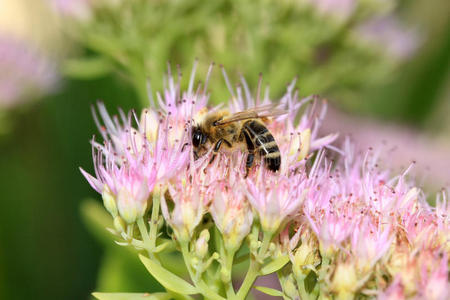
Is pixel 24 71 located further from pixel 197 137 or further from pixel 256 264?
pixel 256 264

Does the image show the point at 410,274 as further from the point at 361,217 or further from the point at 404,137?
the point at 404,137

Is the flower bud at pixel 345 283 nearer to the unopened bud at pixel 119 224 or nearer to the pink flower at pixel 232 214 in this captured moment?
the pink flower at pixel 232 214

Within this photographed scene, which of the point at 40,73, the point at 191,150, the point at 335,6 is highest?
the point at 335,6

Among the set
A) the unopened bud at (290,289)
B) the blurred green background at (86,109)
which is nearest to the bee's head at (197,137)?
the unopened bud at (290,289)

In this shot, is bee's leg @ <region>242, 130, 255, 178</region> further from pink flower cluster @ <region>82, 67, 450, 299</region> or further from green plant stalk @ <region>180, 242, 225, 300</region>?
green plant stalk @ <region>180, 242, 225, 300</region>

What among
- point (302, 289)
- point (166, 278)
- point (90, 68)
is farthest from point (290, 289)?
point (90, 68)

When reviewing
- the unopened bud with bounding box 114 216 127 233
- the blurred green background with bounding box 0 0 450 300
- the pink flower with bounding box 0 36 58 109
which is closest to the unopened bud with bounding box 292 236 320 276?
the unopened bud with bounding box 114 216 127 233

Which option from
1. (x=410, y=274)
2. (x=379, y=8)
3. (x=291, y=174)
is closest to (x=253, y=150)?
(x=291, y=174)
